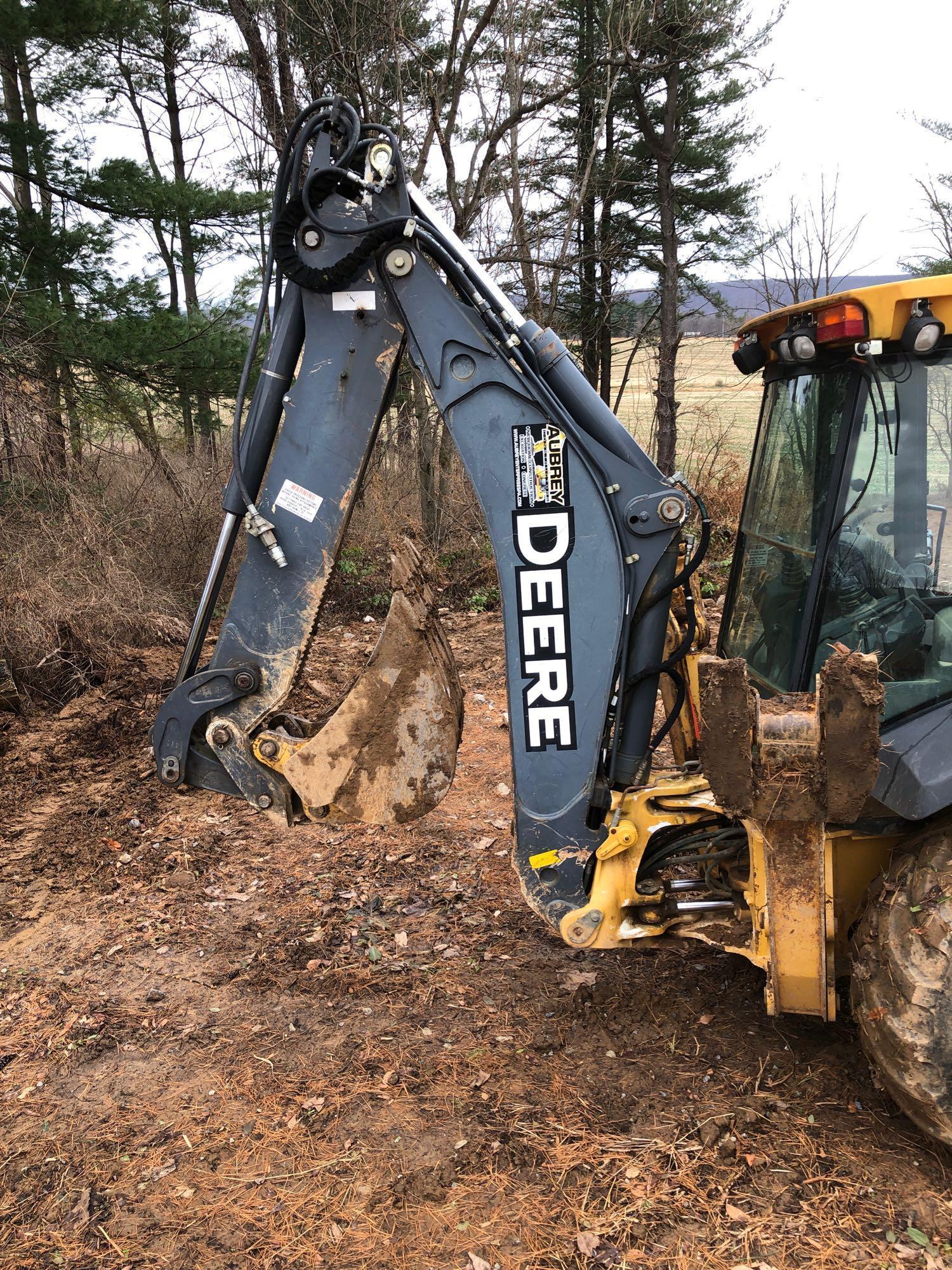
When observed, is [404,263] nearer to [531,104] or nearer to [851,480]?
[851,480]

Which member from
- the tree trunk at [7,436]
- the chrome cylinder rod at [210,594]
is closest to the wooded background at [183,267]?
the tree trunk at [7,436]

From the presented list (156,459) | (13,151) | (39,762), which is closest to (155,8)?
(13,151)

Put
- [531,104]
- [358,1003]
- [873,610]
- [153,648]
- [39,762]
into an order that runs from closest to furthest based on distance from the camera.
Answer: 1. [873,610]
2. [358,1003]
3. [39,762]
4. [153,648]
5. [531,104]

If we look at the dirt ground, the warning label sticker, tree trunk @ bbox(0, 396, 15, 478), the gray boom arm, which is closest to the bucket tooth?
the gray boom arm

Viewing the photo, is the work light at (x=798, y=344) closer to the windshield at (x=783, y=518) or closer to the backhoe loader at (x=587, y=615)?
the backhoe loader at (x=587, y=615)

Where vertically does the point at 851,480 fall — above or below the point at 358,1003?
above

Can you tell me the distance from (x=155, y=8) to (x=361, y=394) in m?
11.9

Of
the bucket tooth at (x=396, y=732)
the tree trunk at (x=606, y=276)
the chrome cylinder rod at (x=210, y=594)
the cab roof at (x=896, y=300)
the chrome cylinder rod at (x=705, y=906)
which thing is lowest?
the chrome cylinder rod at (x=705, y=906)

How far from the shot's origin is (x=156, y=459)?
377 inches

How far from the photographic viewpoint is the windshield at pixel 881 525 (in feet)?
9.43

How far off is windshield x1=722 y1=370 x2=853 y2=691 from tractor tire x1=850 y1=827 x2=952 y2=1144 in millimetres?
733

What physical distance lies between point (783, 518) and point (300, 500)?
1.69 m

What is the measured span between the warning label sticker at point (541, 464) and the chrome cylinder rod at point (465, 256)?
329 mm

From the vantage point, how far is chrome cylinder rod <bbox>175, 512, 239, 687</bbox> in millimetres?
3176
